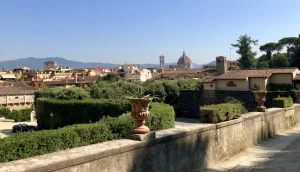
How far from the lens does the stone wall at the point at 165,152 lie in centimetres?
464

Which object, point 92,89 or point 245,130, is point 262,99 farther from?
point 92,89

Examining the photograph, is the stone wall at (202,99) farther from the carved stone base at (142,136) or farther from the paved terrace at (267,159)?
the carved stone base at (142,136)

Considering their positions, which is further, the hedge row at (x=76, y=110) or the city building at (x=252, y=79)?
the city building at (x=252, y=79)

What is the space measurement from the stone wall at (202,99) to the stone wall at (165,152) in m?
20.6

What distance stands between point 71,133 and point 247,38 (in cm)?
5704

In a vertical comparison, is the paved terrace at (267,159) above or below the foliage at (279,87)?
below

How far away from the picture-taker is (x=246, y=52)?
200ft

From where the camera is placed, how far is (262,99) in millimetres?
12602

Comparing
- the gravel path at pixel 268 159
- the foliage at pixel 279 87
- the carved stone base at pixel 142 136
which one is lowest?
the gravel path at pixel 268 159

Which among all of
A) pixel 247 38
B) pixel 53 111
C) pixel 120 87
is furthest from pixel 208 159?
pixel 247 38

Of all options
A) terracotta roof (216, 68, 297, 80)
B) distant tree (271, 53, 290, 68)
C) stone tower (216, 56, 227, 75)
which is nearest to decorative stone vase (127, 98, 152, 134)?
terracotta roof (216, 68, 297, 80)

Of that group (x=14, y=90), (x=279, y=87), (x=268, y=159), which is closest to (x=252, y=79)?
(x=279, y=87)

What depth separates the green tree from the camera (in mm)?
60175

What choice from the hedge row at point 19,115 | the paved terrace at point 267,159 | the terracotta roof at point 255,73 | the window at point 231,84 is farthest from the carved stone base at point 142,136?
the hedge row at point 19,115
